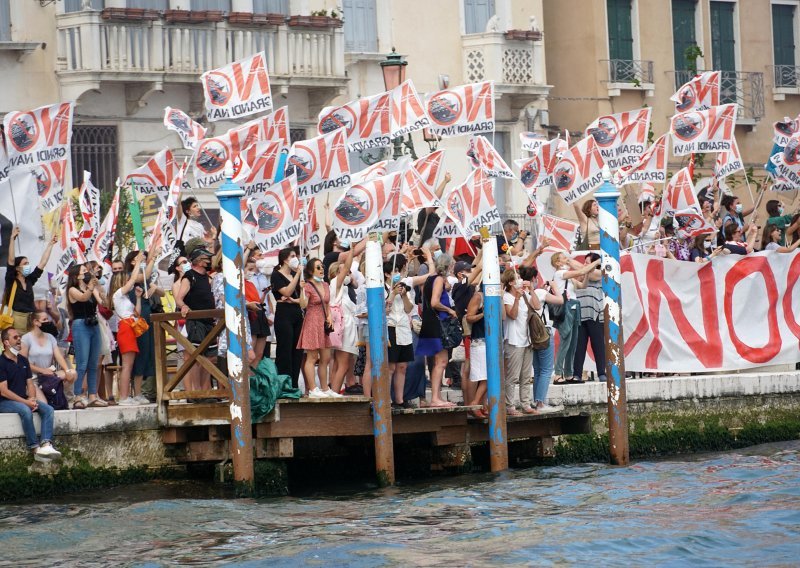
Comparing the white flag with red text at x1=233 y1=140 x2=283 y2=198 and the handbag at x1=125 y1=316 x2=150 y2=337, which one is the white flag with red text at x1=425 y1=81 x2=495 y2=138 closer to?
the white flag with red text at x1=233 y1=140 x2=283 y2=198

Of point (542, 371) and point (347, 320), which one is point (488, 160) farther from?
point (347, 320)

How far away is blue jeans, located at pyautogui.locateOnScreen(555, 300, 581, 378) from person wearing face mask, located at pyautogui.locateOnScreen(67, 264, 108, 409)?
18.3ft

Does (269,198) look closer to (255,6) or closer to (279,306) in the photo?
(279,306)

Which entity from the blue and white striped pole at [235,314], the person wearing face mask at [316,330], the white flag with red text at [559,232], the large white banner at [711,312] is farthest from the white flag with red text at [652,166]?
the blue and white striped pole at [235,314]

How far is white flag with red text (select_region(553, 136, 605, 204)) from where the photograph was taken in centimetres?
2564

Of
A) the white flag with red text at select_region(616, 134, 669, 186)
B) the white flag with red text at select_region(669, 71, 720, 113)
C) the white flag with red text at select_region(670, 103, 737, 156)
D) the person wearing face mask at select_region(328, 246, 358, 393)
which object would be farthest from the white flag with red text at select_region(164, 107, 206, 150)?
the white flag with red text at select_region(669, 71, 720, 113)

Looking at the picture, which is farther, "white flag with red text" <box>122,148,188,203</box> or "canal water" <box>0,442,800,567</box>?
"white flag with red text" <box>122,148,188,203</box>

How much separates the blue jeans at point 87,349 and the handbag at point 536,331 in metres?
4.79

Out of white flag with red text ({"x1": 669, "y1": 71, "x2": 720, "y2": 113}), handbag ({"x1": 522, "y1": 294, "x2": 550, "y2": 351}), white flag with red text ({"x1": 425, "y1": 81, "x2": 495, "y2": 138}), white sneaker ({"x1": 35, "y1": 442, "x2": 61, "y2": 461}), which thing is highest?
white flag with red text ({"x1": 669, "y1": 71, "x2": 720, "y2": 113})

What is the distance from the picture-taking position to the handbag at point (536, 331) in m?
22.7

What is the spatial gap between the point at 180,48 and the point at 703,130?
9012 millimetres

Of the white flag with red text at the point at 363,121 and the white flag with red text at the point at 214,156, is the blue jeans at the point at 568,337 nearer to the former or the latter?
the white flag with red text at the point at 363,121

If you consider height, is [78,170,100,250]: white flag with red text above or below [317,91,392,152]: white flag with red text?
below

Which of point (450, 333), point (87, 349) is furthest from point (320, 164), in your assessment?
point (87, 349)
